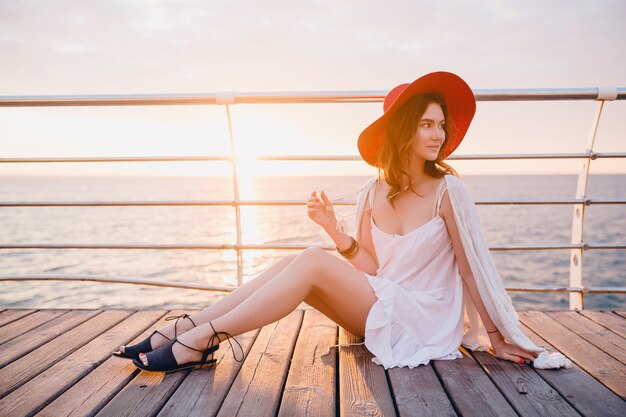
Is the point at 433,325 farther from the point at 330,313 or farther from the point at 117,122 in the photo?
the point at 117,122

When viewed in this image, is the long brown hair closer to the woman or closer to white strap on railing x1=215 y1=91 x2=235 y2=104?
the woman

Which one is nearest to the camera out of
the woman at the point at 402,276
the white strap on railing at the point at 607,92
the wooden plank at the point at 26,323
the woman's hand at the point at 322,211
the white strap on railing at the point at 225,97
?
the woman at the point at 402,276

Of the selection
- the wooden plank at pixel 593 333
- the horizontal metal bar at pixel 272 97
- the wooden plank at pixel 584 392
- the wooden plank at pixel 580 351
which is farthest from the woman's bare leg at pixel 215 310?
the wooden plank at pixel 593 333

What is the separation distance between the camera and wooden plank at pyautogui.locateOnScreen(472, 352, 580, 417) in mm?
1382

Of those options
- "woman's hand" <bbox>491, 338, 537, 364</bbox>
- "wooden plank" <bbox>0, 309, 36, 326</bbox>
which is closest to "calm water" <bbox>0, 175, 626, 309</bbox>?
"woman's hand" <bbox>491, 338, 537, 364</bbox>

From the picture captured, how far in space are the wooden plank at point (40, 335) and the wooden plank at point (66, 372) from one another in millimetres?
213

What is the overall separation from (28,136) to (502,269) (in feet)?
62.5

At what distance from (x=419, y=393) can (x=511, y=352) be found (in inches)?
20.6

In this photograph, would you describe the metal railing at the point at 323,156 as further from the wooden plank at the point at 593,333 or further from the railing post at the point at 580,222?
the wooden plank at the point at 593,333

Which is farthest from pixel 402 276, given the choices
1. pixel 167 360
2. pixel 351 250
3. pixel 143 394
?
pixel 143 394

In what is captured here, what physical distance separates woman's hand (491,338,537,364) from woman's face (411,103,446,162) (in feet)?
2.70

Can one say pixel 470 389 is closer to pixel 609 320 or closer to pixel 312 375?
pixel 312 375

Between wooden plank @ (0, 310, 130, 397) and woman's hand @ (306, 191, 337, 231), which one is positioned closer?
wooden plank @ (0, 310, 130, 397)

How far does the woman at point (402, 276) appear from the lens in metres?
1.74
